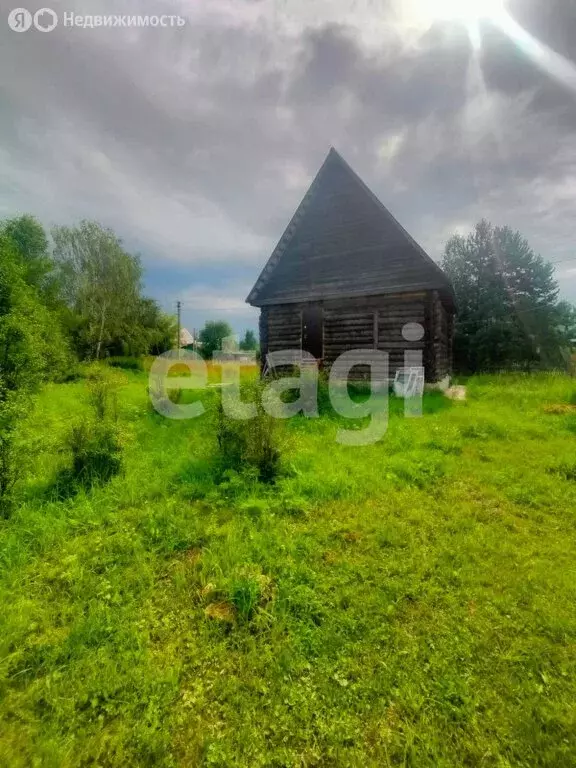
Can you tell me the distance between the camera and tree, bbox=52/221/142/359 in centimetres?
2606

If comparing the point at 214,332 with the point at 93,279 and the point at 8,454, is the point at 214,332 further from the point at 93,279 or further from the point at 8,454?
the point at 8,454

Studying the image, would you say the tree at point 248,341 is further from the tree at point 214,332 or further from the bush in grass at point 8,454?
the bush in grass at point 8,454

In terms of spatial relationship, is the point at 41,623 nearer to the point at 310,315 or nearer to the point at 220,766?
the point at 220,766

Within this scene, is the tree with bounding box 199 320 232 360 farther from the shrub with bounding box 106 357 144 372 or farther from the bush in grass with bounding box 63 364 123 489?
the bush in grass with bounding box 63 364 123 489

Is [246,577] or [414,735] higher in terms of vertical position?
[246,577]

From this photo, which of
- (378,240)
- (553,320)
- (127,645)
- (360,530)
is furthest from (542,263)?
(127,645)

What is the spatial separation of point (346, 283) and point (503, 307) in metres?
18.9

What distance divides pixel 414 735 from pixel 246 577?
155 centimetres

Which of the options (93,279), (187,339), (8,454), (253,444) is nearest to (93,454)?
(8,454)

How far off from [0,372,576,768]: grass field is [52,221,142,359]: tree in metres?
25.4

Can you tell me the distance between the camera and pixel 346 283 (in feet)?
38.6

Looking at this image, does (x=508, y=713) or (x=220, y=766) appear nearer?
(x=220, y=766)

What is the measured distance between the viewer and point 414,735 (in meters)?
1.88

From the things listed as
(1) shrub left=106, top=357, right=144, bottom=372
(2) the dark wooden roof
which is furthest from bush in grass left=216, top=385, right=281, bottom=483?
(1) shrub left=106, top=357, right=144, bottom=372
